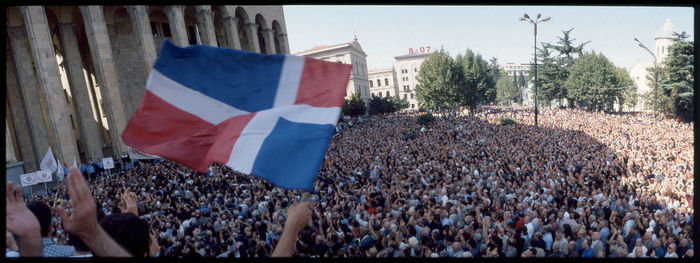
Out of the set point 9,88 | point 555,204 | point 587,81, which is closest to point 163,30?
point 9,88

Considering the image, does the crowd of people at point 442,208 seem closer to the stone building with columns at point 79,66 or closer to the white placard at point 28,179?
the white placard at point 28,179

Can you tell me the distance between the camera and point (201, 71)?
11.0 feet

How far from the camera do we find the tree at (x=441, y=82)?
49875 millimetres

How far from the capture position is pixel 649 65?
208ft

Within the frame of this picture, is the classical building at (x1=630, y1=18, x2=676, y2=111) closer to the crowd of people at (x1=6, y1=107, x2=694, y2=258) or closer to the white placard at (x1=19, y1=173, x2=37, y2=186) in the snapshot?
the crowd of people at (x1=6, y1=107, x2=694, y2=258)

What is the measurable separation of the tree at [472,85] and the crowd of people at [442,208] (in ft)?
110

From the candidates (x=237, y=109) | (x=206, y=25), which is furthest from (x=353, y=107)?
(x=237, y=109)

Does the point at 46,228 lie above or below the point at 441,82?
below

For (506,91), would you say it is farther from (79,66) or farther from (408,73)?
(79,66)

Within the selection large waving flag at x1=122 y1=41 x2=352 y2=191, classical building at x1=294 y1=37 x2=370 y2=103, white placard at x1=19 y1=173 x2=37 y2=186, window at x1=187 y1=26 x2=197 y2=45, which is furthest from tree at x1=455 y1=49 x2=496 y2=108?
large waving flag at x1=122 y1=41 x2=352 y2=191

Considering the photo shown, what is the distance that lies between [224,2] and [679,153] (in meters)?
17.4

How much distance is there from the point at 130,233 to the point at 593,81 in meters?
58.8

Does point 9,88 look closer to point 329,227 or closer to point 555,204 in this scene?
point 329,227

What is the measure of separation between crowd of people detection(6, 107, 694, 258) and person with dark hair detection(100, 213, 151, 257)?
12 mm
